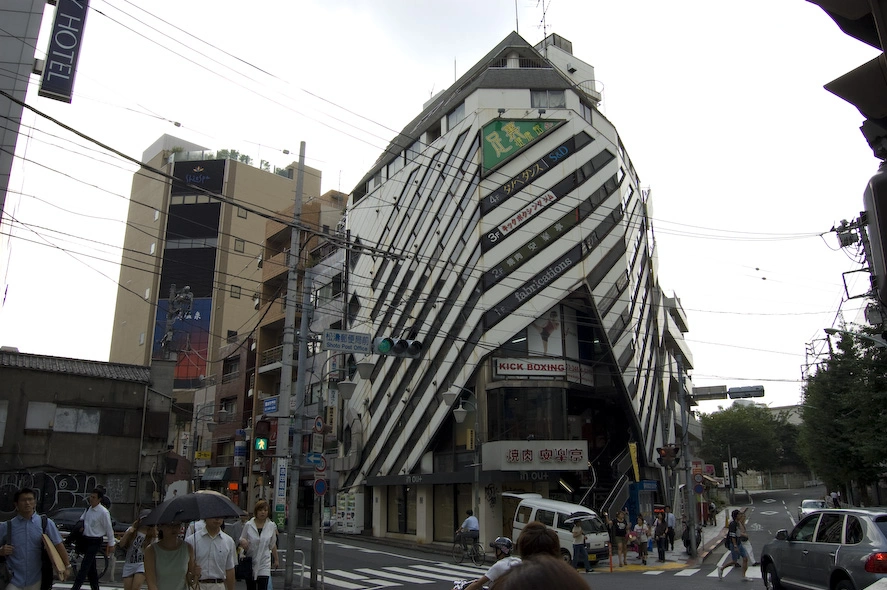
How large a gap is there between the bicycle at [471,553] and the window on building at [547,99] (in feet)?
72.1

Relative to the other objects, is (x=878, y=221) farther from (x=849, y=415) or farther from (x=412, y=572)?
(x=849, y=415)

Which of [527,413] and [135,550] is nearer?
[135,550]

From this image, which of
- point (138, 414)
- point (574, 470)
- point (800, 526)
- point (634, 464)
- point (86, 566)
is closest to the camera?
point (86, 566)

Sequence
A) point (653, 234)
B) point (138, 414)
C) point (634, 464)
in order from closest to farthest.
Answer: point (138, 414)
point (634, 464)
point (653, 234)

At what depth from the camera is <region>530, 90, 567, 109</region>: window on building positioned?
34.8 metres

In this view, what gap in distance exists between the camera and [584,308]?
34438mm

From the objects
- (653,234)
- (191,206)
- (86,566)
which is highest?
(191,206)

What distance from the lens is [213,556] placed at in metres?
7.88

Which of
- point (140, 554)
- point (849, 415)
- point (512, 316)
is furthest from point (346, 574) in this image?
point (849, 415)


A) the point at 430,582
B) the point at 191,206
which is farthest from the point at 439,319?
the point at 191,206

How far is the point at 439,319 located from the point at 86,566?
79.3ft

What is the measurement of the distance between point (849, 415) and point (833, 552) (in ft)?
103

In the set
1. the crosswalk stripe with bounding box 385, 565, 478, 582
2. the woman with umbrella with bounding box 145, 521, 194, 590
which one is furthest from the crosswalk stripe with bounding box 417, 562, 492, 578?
the woman with umbrella with bounding box 145, 521, 194, 590

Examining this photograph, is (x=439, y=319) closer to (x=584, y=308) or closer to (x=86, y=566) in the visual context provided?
(x=584, y=308)
